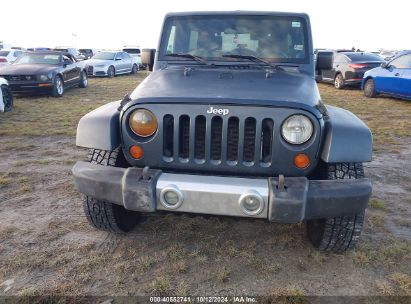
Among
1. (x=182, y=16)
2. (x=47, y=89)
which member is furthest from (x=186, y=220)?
(x=47, y=89)

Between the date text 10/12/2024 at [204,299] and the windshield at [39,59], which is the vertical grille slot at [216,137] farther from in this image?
the windshield at [39,59]

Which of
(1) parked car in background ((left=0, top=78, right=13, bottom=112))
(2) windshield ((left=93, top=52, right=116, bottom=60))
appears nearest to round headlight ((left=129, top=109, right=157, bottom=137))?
(1) parked car in background ((left=0, top=78, right=13, bottom=112))

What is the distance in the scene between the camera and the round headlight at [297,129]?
2.50 meters

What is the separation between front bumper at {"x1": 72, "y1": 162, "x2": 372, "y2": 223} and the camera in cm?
235

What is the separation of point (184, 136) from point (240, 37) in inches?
61.9

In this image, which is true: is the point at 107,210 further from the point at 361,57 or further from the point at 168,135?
the point at 361,57

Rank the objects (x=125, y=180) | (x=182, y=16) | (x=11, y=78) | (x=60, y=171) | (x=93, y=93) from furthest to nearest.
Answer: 1. (x=93, y=93)
2. (x=11, y=78)
3. (x=60, y=171)
4. (x=182, y=16)
5. (x=125, y=180)

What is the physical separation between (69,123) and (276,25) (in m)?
5.60

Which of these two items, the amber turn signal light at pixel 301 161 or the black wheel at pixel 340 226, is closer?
the amber turn signal light at pixel 301 161

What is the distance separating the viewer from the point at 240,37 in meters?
3.72

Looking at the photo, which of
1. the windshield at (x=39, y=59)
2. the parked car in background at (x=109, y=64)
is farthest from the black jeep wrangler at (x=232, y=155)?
the parked car in background at (x=109, y=64)

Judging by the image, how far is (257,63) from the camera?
351cm

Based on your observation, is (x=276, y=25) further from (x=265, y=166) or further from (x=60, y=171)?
(x=60, y=171)

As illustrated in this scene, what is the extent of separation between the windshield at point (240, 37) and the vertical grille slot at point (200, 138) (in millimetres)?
1258
